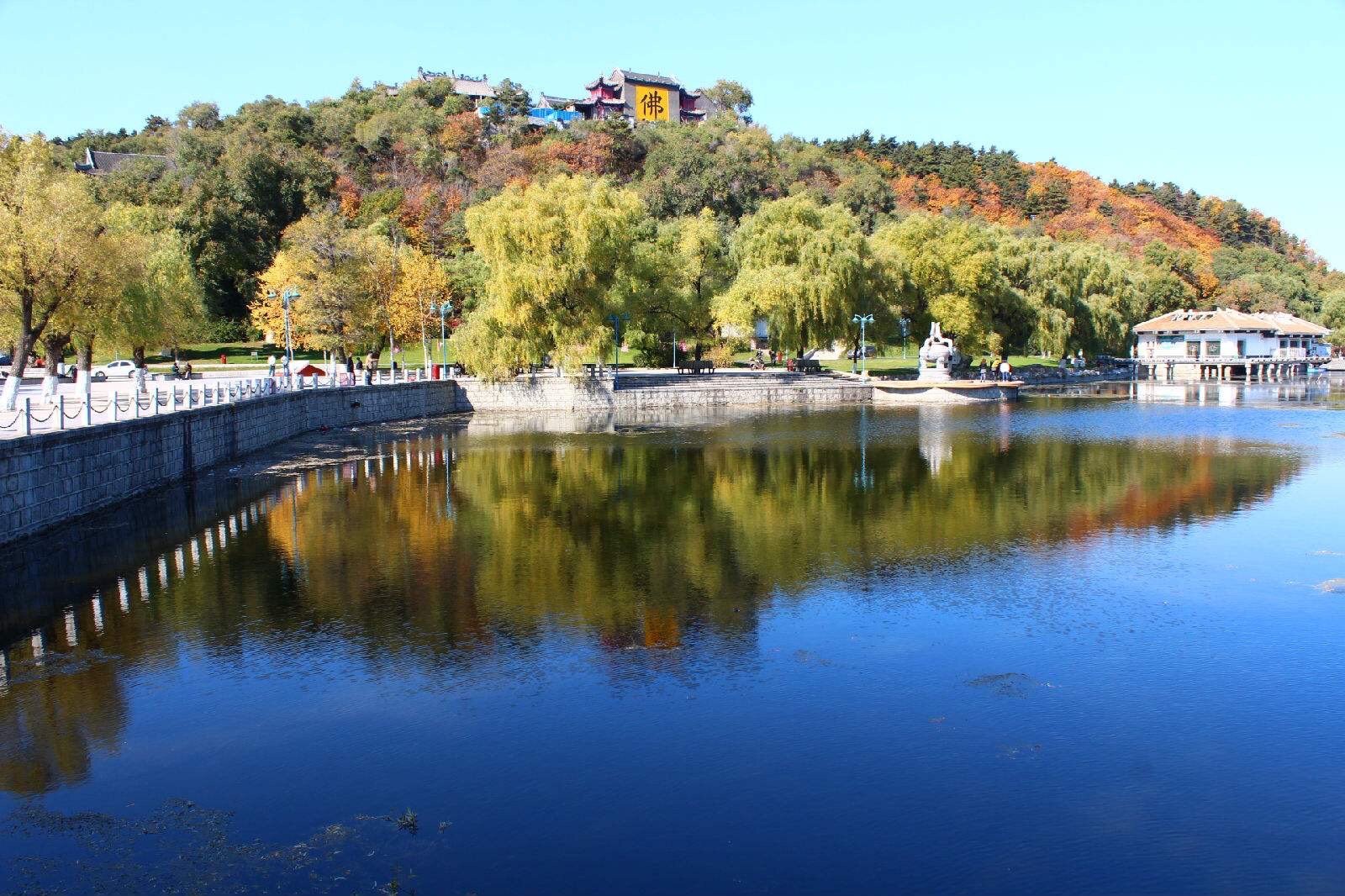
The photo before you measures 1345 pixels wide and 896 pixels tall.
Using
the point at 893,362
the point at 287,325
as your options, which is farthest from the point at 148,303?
the point at 893,362

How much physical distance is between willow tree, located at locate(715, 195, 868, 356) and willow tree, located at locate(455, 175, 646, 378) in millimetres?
10883

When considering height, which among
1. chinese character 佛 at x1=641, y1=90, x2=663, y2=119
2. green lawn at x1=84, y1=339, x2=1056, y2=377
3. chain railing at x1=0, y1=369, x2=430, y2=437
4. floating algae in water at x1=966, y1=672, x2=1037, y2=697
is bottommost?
floating algae in water at x1=966, y1=672, x2=1037, y2=697

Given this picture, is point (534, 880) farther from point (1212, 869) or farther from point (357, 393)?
point (357, 393)

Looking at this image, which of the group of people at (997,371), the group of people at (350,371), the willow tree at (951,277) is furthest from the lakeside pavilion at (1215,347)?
the group of people at (350,371)

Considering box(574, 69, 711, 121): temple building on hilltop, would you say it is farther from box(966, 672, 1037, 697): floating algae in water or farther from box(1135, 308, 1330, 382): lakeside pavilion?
box(966, 672, 1037, 697): floating algae in water

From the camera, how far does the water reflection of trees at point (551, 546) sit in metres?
15.6

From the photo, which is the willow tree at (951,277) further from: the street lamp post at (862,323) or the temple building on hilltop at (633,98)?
the temple building on hilltop at (633,98)

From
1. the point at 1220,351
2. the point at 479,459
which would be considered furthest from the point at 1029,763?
the point at 1220,351

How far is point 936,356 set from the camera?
70.4 meters

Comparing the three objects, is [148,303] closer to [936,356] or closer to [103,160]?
[936,356]

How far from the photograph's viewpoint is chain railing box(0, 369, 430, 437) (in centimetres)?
2416

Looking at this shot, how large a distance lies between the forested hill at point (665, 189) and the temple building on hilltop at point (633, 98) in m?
8.37

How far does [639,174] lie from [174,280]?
60.2m

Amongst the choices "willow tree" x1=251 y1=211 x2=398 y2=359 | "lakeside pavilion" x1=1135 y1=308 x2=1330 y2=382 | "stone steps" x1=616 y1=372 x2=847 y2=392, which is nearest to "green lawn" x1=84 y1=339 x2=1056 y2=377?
"willow tree" x1=251 y1=211 x2=398 y2=359
